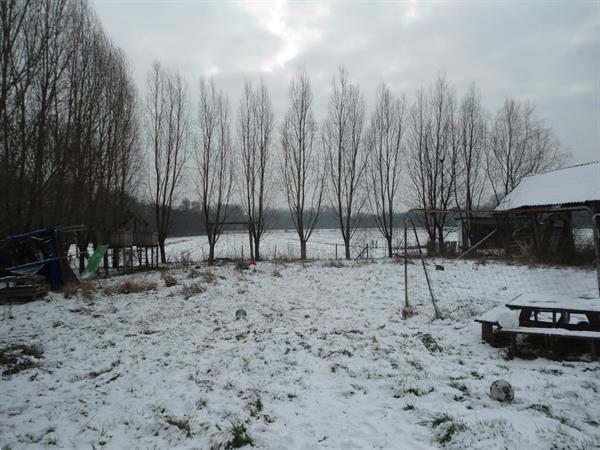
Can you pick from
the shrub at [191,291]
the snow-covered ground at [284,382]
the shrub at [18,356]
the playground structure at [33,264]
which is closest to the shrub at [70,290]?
the playground structure at [33,264]

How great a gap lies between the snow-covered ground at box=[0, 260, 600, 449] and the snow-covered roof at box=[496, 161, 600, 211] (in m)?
11.2

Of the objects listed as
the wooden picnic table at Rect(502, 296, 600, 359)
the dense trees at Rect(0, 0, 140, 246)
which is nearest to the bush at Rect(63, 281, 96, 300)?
the dense trees at Rect(0, 0, 140, 246)

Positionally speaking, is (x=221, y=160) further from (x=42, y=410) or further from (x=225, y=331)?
(x=42, y=410)

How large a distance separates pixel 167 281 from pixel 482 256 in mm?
16032

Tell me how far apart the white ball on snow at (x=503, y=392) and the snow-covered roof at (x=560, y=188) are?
15377mm

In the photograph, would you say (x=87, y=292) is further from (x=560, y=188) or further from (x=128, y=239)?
(x=560, y=188)

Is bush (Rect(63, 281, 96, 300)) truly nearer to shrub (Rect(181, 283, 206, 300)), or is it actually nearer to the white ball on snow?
shrub (Rect(181, 283, 206, 300))

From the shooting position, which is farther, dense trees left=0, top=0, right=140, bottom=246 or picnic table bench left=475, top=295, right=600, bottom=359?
dense trees left=0, top=0, right=140, bottom=246

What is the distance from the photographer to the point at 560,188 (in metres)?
16.1

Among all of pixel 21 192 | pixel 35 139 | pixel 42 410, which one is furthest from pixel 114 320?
pixel 35 139

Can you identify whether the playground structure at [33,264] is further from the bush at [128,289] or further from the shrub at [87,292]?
the bush at [128,289]

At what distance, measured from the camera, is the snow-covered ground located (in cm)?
292

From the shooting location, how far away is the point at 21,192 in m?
10.0

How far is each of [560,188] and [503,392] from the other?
58.8ft
